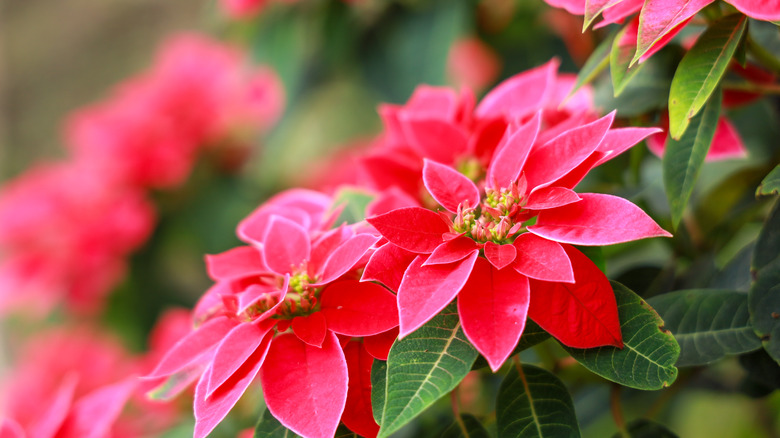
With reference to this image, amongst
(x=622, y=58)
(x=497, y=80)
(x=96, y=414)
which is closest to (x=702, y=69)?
(x=622, y=58)

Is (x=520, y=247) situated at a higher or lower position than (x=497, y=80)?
higher

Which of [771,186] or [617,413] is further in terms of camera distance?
[617,413]

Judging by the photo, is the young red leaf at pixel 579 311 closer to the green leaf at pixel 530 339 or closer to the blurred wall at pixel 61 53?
the green leaf at pixel 530 339

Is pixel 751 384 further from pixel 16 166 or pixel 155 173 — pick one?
pixel 16 166

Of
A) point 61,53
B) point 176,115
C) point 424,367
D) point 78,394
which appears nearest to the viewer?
point 424,367

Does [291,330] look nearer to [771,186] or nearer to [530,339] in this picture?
[530,339]

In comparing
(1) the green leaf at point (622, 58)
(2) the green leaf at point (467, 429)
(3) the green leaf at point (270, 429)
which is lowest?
(2) the green leaf at point (467, 429)

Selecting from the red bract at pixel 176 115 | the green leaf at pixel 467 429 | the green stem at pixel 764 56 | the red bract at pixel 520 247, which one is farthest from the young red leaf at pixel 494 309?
the red bract at pixel 176 115
